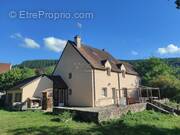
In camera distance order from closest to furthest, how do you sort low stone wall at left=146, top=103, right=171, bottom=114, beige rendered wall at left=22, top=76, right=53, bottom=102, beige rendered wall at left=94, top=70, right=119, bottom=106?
low stone wall at left=146, top=103, right=171, bottom=114, beige rendered wall at left=22, top=76, right=53, bottom=102, beige rendered wall at left=94, top=70, right=119, bottom=106

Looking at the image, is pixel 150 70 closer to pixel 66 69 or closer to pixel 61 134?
pixel 66 69

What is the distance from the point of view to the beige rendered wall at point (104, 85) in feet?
92.1

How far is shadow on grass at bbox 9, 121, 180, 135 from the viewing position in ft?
43.0

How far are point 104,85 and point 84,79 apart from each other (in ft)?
10.3

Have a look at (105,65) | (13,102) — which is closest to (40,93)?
(13,102)

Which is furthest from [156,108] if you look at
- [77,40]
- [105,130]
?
[77,40]

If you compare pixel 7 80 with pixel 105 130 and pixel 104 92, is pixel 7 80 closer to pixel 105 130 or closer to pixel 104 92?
pixel 104 92

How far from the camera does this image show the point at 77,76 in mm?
28766

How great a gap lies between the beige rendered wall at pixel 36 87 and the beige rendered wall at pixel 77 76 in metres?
2.88

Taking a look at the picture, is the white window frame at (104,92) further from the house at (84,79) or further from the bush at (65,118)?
the bush at (65,118)

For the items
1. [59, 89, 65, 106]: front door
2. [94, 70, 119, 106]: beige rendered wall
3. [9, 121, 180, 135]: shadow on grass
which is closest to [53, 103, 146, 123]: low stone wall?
[9, 121, 180, 135]: shadow on grass

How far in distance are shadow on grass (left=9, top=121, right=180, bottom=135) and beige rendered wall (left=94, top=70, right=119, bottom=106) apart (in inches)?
430

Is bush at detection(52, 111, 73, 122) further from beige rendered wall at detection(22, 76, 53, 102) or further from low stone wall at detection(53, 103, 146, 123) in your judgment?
beige rendered wall at detection(22, 76, 53, 102)

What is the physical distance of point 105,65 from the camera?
2989 centimetres
